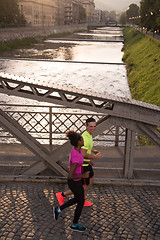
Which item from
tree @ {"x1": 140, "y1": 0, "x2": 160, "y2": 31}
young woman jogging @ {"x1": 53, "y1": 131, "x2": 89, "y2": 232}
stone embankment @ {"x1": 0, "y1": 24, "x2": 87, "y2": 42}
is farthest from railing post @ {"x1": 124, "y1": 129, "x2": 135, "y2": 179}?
stone embankment @ {"x1": 0, "y1": 24, "x2": 87, "y2": 42}

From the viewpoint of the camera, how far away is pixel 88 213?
5754mm

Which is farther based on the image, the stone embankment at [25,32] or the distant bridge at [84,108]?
the stone embankment at [25,32]

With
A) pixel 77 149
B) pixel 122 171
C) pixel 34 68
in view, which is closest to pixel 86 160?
pixel 77 149

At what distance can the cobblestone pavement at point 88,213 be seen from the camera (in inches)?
202

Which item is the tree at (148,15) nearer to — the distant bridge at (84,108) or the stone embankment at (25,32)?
the stone embankment at (25,32)

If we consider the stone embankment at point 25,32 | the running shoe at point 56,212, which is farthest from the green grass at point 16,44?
the running shoe at point 56,212

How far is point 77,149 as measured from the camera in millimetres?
4812

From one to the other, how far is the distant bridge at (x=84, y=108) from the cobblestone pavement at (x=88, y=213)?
0.59 metres

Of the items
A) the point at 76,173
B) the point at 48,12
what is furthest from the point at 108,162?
the point at 48,12

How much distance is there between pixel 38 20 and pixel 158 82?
10847 centimetres

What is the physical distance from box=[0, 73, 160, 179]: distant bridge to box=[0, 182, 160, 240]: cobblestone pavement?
59 centimetres

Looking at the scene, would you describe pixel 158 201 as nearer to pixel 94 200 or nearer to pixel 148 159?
pixel 94 200

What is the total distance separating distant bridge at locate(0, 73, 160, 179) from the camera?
6.29 meters

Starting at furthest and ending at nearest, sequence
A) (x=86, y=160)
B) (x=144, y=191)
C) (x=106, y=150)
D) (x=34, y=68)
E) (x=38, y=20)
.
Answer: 1. (x=38, y=20)
2. (x=34, y=68)
3. (x=106, y=150)
4. (x=144, y=191)
5. (x=86, y=160)
